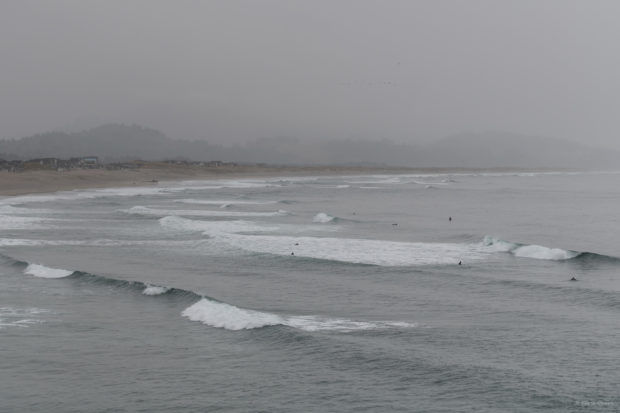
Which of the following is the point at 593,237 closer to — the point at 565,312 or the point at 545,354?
the point at 565,312

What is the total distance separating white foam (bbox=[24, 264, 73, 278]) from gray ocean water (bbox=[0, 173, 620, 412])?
186mm

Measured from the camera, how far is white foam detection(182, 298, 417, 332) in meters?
22.5

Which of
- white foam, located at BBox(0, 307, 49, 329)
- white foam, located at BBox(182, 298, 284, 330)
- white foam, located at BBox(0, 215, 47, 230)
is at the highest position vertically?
white foam, located at BBox(0, 215, 47, 230)

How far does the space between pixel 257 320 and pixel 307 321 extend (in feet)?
5.09

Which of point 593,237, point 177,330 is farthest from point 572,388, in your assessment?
point 593,237

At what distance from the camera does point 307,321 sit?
23203 millimetres

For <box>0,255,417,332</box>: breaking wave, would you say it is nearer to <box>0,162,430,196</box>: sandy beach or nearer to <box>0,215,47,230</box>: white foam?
<box>0,215,47,230</box>: white foam

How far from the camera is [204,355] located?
64.8 feet

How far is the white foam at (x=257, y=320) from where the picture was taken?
22.5 meters

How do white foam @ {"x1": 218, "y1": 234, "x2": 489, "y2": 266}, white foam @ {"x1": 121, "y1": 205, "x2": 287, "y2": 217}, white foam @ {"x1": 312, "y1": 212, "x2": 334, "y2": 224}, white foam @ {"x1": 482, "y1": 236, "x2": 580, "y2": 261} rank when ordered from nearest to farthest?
1. white foam @ {"x1": 218, "y1": 234, "x2": 489, "y2": 266}
2. white foam @ {"x1": 482, "y1": 236, "x2": 580, "y2": 261}
3. white foam @ {"x1": 312, "y1": 212, "x2": 334, "y2": 224}
4. white foam @ {"x1": 121, "y1": 205, "x2": 287, "y2": 217}

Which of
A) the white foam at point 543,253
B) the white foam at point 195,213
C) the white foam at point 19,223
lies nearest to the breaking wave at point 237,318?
the white foam at point 543,253

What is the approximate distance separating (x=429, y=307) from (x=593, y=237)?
26136 mm

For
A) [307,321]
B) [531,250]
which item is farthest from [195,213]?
[307,321]

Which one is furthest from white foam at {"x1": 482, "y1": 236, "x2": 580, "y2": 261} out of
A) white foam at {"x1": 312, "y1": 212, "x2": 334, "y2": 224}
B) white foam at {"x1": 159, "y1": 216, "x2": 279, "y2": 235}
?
white foam at {"x1": 312, "y1": 212, "x2": 334, "y2": 224}
